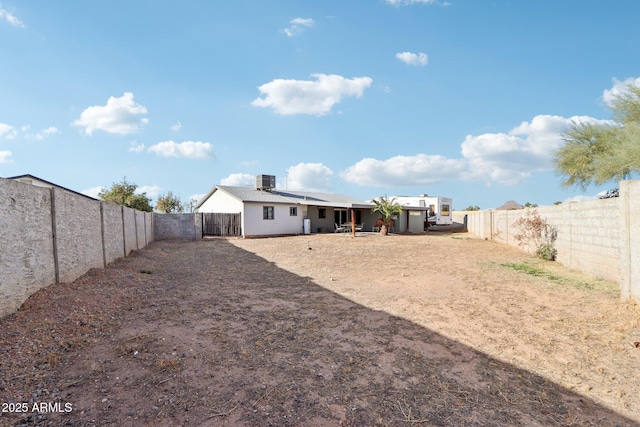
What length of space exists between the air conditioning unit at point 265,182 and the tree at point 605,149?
19.3 m

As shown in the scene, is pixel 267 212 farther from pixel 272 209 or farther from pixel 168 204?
pixel 168 204

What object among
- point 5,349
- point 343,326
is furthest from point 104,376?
point 343,326

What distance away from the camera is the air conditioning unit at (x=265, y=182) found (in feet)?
87.6

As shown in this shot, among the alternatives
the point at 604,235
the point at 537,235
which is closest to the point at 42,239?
the point at 604,235

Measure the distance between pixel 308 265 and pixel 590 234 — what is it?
8.29 meters

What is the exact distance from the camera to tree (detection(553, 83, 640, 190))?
503 inches

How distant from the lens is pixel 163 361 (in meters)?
3.70

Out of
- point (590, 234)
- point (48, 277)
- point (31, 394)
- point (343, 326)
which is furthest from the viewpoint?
point (590, 234)

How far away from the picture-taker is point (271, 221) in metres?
24.0

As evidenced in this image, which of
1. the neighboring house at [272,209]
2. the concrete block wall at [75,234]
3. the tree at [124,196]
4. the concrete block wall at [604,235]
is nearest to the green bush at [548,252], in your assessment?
the concrete block wall at [604,235]

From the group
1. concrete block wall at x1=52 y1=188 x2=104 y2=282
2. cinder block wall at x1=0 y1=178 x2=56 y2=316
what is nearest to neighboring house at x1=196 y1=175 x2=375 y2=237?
concrete block wall at x1=52 y1=188 x2=104 y2=282

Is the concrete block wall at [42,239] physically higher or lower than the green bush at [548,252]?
higher

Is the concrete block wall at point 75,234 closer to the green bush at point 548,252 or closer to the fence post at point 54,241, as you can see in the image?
the fence post at point 54,241

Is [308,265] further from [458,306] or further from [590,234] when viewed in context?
[590,234]
